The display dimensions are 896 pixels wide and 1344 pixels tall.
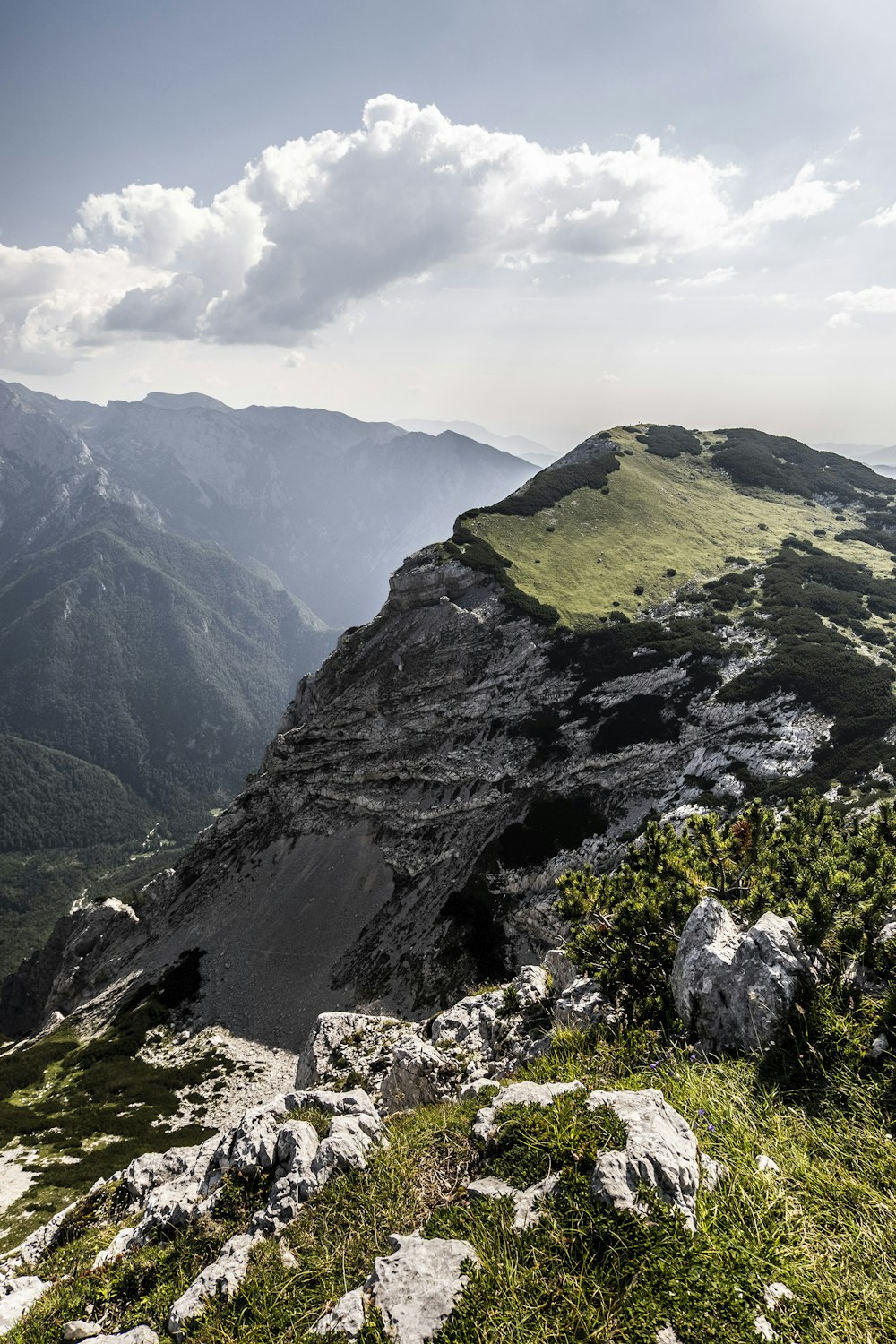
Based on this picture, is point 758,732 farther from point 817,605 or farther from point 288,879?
point 288,879

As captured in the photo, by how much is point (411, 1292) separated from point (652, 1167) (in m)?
2.94

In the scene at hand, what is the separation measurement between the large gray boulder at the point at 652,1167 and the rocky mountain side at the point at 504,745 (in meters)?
38.5

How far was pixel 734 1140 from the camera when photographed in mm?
7715

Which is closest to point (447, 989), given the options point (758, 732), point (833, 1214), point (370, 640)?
point (758, 732)

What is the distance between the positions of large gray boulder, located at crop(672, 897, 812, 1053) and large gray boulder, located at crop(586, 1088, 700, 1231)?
3.50 m

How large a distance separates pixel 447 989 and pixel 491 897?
26.8ft

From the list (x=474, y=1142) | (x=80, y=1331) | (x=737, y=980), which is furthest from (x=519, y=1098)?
(x=80, y=1331)

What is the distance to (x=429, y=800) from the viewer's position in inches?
2517

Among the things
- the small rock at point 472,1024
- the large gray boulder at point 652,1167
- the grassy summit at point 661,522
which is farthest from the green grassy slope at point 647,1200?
the grassy summit at point 661,522

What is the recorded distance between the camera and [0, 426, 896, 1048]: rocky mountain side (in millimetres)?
49812

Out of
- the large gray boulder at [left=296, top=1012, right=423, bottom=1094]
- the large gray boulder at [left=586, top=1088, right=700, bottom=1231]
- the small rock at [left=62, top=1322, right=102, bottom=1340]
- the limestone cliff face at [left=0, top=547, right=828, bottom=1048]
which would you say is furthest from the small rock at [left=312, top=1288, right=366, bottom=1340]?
the limestone cliff face at [left=0, top=547, right=828, bottom=1048]

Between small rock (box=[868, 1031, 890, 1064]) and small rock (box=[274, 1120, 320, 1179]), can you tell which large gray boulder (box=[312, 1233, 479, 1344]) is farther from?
small rock (box=[868, 1031, 890, 1064])

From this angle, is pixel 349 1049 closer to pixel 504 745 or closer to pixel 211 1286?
pixel 211 1286

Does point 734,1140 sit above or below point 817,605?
below
